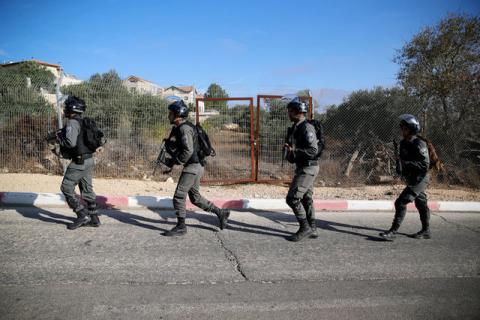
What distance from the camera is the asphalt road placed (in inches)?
117

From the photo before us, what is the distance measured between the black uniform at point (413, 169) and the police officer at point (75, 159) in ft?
14.4

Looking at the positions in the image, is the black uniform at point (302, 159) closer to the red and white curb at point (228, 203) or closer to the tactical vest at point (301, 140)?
the tactical vest at point (301, 140)

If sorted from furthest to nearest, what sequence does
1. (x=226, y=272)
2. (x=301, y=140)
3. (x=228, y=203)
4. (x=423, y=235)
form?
(x=228, y=203), (x=423, y=235), (x=301, y=140), (x=226, y=272)

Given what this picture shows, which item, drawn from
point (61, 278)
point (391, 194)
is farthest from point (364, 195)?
point (61, 278)

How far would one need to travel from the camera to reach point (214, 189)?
834 centimetres

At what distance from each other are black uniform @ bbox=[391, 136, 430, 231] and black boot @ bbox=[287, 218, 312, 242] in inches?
49.1

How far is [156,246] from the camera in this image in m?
4.47

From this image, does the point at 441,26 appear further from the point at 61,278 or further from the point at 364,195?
the point at 61,278

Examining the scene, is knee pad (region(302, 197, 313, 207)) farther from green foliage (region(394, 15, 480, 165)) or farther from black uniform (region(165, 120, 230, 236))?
green foliage (region(394, 15, 480, 165))

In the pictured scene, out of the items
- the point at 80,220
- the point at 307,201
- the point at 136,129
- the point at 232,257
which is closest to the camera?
the point at 232,257

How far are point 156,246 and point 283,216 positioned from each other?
2712 mm

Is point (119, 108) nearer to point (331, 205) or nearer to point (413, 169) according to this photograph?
point (331, 205)

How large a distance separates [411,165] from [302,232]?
69.5 inches

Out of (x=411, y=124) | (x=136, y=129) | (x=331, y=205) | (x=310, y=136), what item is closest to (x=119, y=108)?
(x=136, y=129)
